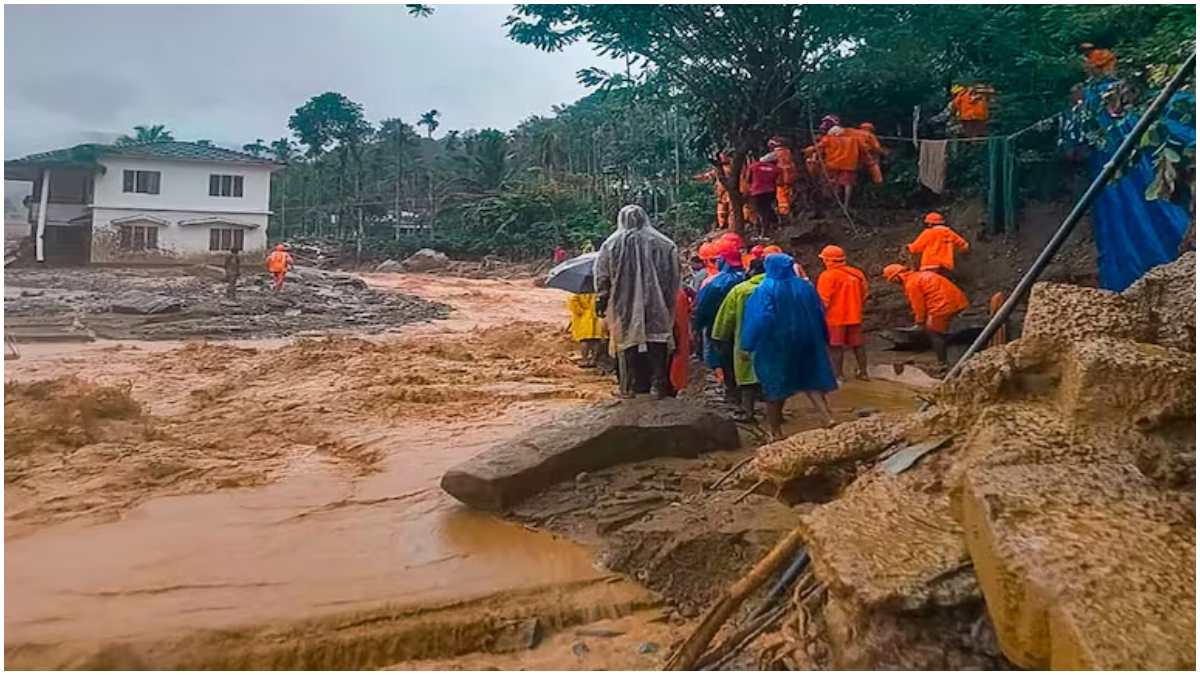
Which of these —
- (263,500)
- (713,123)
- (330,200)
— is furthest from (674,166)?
(330,200)

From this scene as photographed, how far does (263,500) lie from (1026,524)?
3.30 meters

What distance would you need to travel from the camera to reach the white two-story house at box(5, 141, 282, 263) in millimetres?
17000

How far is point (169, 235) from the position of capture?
61.6ft

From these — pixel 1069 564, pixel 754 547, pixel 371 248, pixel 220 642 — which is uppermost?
pixel 371 248

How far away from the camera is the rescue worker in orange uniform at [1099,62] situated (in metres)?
7.22

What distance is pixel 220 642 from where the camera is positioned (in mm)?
2674

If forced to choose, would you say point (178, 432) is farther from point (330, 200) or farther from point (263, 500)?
point (330, 200)

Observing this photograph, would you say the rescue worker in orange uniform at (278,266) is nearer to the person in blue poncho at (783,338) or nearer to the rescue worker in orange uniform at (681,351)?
the rescue worker in orange uniform at (681,351)

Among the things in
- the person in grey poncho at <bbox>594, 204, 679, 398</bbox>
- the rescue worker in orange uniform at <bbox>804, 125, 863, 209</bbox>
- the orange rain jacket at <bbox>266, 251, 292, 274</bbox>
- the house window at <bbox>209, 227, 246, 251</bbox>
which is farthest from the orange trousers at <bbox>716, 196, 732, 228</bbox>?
the house window at <bbox>209, 227, 246, 251</bbox>

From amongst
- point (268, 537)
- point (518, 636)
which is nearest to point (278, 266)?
point (268, 537)

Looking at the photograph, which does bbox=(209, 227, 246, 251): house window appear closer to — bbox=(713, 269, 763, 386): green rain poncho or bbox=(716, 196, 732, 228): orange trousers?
bbox=(716, 196, 732, 228): orange trousers

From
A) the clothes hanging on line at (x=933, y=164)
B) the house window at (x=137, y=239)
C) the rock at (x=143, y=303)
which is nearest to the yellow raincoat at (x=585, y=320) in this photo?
the clothes hanging on line at (x=933, y=164)

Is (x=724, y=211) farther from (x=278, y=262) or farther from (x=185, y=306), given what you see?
(x=278, y=262)

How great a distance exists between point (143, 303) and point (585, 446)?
38.6ft
